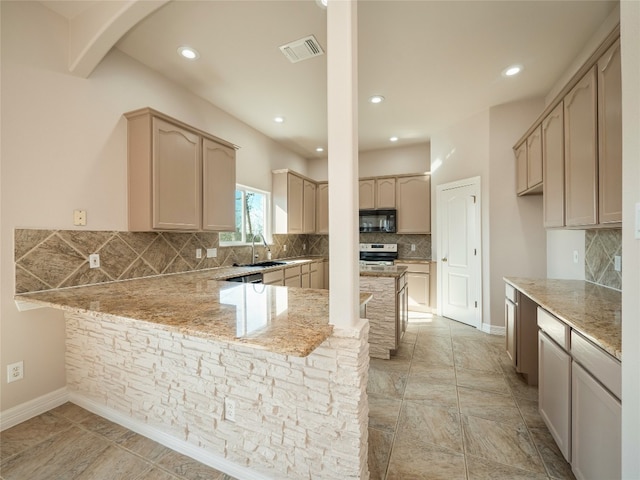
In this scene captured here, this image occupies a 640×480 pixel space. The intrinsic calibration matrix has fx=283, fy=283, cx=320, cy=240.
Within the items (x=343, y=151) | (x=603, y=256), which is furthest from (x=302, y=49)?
(x=603, y=256)

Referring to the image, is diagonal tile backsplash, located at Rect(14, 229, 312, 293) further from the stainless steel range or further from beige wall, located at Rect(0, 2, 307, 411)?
the stainless steel range

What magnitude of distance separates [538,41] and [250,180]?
3.49 meters

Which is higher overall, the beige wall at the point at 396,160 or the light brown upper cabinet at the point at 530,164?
the beige wall at the point at 396,160

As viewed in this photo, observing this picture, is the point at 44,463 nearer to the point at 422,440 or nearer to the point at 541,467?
the point at 422,440

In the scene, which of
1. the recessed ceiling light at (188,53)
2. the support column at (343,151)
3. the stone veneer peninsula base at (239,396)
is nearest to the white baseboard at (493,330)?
the stone veneer peninsula base at (239,396)

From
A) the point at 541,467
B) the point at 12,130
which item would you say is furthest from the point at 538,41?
the point at 12,130

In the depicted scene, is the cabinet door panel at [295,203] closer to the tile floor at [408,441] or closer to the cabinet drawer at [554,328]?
the tile floor at [408,441]

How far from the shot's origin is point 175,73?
111 inches

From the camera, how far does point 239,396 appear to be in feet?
4.80

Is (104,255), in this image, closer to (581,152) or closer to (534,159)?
(581,152)

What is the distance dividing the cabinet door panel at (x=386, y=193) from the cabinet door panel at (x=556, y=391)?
356cm

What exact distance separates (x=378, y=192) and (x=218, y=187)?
10.1ft

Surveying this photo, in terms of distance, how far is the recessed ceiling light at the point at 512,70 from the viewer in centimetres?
282

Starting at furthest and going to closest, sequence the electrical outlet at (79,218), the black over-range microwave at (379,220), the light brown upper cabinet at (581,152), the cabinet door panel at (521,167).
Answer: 1. the black over-range microwave at (379,220)
2. the cabinet door panel at (521,167)
3. the electrical outlet at (79,218)
4. the light brown upper cabinet at (581,152)
